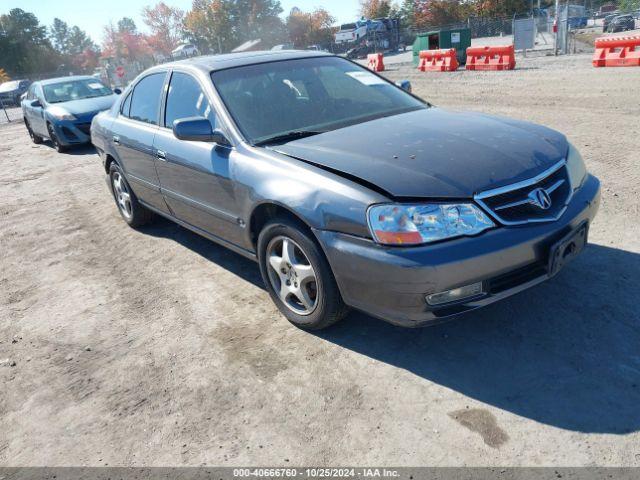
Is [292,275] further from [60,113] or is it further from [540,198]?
[60,113]

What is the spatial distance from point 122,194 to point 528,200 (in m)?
4.52

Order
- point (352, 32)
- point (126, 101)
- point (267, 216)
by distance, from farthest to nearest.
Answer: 1. point (352, 32)
2. point (126, 101)
3. point (267, 216)

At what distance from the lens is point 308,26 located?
73.7 meters

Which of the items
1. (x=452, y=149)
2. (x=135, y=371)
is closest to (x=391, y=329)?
(x=452, y=149)

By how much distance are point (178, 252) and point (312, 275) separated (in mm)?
2425

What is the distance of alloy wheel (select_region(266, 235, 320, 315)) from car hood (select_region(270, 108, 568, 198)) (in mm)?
578

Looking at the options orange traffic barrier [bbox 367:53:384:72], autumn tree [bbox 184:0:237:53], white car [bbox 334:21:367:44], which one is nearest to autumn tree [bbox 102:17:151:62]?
autumn tree [bbox 184:0:237:53]

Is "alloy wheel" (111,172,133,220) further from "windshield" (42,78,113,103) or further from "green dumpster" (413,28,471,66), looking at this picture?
"green dumpster" (413,28,471,66)

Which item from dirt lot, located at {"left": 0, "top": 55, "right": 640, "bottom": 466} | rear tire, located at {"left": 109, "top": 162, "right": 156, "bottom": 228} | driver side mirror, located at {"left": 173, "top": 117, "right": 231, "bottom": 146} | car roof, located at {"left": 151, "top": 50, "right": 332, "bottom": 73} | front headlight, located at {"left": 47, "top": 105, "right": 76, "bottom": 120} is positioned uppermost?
car roof, located at {"left": 151, "top": 50, "right": 332, "bottom": 73}

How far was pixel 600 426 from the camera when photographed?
2459 millimetres

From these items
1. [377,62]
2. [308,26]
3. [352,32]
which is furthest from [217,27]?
[377,62]

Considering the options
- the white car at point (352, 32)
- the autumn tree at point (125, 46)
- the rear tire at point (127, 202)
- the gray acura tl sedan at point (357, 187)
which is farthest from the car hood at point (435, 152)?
the autumn tree at point (125, 46)

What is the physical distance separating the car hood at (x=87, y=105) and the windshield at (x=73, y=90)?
0.39 meters

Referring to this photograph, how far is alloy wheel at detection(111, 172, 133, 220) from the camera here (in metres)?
5.82
